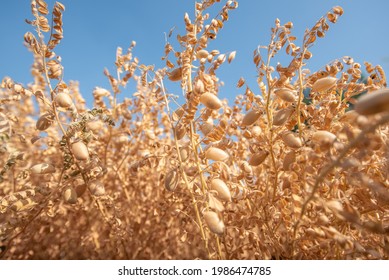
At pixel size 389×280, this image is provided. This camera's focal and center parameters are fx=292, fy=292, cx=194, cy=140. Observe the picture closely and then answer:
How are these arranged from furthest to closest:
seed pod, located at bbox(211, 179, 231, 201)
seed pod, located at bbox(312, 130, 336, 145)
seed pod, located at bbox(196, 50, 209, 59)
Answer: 1. seed pod, located at bbox(196, 50, 209, 59)
2. seed pod, located at bbox(211, 179, 231, 201)
3. seed pod, located at bbox(312, 130, 336, 145)

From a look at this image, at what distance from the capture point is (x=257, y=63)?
2.44ft

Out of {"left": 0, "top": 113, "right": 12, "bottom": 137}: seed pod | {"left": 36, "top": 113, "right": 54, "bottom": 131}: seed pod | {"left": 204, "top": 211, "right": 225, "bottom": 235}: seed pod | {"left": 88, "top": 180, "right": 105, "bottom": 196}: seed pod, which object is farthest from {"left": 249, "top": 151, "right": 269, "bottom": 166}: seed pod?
{"left": 0, "top": 113, "right": 12, "bottom": 137}: seed pod

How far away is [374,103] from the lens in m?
0.29

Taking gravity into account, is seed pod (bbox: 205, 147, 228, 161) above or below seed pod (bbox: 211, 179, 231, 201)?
above

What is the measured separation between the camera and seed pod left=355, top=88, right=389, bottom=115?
0.28 meters

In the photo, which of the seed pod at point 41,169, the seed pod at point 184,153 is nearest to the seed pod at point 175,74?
the seed pod at point 184,153

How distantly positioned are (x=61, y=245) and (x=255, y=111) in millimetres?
1390

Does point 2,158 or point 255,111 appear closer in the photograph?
point 255,111

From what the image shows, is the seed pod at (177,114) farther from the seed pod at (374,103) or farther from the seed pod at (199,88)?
the seed pod at (374,103)

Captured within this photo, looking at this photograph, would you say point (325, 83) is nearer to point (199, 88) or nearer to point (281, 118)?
point (281, 118)

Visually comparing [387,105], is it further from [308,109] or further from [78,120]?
[78,120]

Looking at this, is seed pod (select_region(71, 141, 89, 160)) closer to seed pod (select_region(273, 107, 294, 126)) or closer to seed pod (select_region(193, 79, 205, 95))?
seed pod (select_region(193, 79, 205, 95))

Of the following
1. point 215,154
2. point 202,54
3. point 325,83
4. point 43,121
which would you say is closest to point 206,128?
point 215,154
